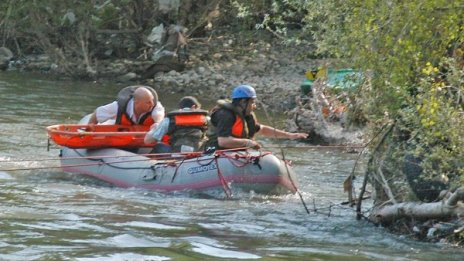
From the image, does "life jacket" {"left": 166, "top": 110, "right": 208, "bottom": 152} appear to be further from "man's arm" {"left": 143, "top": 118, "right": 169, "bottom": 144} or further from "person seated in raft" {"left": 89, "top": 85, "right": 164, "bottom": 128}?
"person seated in raft" {"left": 89, "top": 85, "right": 164, "bottom": 128}

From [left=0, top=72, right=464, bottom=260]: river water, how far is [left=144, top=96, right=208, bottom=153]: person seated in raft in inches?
35.4

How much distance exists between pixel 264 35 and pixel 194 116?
18.8m

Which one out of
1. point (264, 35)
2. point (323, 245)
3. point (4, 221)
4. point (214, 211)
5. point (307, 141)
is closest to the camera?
point (323, 245)

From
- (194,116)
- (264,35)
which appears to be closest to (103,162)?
(194,116)

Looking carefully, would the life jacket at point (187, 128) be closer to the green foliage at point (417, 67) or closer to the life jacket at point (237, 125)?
the life jacket at point (237, 125)

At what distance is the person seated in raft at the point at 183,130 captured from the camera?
13.6m

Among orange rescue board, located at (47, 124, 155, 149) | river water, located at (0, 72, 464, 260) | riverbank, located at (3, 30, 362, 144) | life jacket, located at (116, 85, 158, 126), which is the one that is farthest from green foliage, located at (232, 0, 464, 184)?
riverbank, located at (3, 30, 362, 144)

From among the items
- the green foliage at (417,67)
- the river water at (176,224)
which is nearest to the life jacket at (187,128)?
the river water at (176,224)

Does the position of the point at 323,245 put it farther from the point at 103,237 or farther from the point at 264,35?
the point at 264,35

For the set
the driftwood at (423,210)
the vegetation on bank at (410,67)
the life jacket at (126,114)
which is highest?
the vegetation on bank at (410,67)

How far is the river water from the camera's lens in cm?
945

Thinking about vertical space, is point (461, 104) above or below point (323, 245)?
above

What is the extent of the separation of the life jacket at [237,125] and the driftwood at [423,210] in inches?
108

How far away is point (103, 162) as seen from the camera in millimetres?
14023
